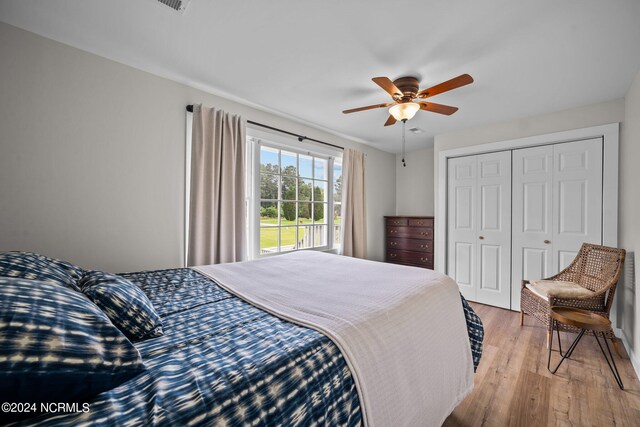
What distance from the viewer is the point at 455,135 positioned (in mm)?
3852

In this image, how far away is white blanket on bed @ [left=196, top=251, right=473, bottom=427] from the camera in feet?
3.27

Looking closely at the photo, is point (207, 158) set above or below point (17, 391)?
above

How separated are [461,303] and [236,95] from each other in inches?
107

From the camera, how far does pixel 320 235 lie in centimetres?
409

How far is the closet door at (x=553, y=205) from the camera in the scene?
114 inches

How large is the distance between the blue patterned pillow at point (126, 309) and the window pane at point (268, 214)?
7.21 feet

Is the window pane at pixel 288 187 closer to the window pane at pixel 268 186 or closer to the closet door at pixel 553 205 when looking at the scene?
the window pane at pixel 268 186

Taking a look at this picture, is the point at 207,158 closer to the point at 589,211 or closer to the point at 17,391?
the point at 17,391

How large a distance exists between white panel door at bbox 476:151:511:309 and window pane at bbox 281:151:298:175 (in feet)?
8.32

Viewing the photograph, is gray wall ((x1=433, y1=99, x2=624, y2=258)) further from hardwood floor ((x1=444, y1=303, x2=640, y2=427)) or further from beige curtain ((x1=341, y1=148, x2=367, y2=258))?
hardwood floor ((x1=444, y1=303, x2=640, y2=427))

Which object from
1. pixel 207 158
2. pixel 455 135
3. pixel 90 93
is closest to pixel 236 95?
pixel 207 158

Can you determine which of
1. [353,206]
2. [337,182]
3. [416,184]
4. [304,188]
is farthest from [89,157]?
[416,184]

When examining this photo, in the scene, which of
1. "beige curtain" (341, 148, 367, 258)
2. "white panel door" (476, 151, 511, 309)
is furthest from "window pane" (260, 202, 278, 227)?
"white panel door" (476, 151, 511, 309)

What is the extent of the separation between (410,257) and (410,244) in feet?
0.73
